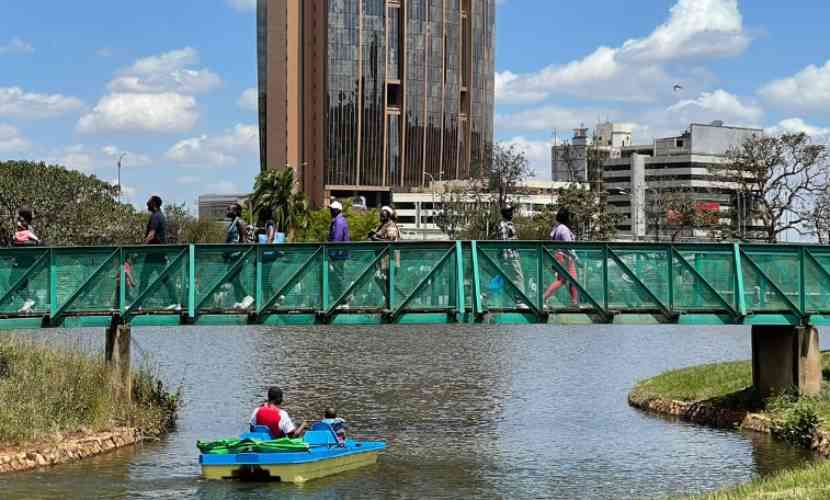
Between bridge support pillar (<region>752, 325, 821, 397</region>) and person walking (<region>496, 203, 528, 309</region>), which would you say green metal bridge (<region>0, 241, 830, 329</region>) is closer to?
person walking (<region>496, 203, 528, 309</region>)

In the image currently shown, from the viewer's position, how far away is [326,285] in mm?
34094

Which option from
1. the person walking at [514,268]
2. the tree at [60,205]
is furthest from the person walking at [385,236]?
the tree at [60,205]

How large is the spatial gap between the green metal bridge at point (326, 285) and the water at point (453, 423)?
10.4 feet

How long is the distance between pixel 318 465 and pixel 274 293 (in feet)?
20.1

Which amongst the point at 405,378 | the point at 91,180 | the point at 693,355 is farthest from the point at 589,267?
the point at 91,180

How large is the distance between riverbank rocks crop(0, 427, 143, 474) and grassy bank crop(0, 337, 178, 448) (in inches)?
9.7

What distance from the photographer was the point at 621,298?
34844mm

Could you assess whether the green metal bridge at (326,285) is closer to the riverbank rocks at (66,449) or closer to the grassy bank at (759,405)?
the riverbank rocks at (66,449)

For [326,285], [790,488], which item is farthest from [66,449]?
[790,488]

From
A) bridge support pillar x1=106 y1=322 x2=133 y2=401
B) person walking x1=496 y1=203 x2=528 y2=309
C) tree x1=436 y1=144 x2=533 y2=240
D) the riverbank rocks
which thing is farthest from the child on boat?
tree x1=436 y1=144 x2=533 y2=240

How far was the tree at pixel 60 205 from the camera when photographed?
101 meters

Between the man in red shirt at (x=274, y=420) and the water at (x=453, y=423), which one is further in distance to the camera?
the man in red shirt at (x=274, y=420)

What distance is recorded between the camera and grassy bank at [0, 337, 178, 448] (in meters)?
31.4

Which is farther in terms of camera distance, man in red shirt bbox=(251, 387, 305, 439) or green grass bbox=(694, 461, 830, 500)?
man in red shirt bbox=(251, 387, 305, 439)
